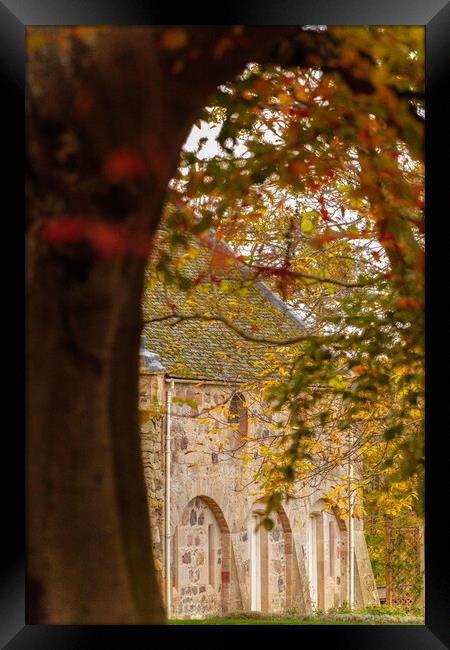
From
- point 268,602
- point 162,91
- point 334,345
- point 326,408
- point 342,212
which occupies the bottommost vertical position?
point 268,602

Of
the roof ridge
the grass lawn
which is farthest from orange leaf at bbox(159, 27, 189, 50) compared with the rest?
the grass lawn

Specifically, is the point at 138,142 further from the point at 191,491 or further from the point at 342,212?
the point at 191,491

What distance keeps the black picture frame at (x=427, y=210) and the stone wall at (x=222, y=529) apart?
0.88 metres

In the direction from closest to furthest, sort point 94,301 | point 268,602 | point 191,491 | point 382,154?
point 94,301 < point 382,154 < point 268,602 < point 191,491

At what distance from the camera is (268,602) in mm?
5293

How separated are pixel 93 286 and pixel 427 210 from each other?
4.94 ft

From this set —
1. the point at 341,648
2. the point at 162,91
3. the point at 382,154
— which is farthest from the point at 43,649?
the point at 382,154

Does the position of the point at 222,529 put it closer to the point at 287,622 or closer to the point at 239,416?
the point at 239,416

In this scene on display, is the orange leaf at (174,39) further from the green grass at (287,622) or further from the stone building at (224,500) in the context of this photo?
the green grass at (287,622)

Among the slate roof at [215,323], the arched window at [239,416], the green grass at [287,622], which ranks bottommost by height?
the green grass at [287,622]

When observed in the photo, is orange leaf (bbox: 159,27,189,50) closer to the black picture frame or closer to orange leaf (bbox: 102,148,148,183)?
the black picture frame

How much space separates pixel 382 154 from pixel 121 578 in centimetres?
220

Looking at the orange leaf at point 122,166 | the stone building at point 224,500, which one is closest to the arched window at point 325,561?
the stone building at point 224,500

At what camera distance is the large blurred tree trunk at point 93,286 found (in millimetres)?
3865
